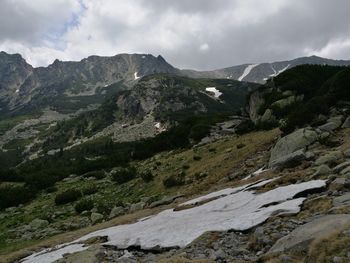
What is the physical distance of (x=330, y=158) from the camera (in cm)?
2061

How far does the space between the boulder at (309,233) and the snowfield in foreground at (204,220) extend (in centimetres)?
225

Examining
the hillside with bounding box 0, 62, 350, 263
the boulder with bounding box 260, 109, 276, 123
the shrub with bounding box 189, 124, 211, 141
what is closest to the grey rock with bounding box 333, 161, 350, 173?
the hillside with bounding box 0, 62, 350, 263

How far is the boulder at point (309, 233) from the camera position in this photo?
35.1 ft

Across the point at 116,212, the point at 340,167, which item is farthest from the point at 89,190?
the point at 340,167

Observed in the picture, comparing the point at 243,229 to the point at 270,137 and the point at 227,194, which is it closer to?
the point at 227,194

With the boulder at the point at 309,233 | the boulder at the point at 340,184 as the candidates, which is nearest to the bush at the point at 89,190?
the boulder at the point at 340,184

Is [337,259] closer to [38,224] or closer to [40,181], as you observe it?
[38,224]

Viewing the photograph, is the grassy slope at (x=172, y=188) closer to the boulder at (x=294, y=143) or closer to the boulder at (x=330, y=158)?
the boulder at (x=294, y=143)

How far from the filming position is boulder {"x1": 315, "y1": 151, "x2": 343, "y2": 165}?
20266 mm

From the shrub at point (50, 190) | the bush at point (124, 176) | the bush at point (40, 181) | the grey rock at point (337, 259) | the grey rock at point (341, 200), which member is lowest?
the grey rock at point (337, 259)

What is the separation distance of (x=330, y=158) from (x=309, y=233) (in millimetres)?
10385

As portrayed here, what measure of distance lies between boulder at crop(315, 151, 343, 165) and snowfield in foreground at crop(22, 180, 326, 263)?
9.61ft

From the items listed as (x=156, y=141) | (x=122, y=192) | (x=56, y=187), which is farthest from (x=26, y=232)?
(x=156, y=141)

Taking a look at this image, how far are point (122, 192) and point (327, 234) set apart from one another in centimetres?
2673
